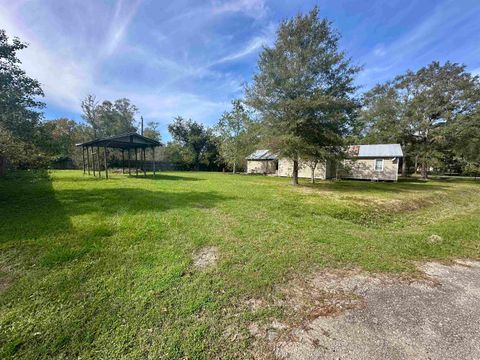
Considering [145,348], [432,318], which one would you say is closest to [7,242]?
[145,348]

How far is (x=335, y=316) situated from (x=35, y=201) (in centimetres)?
887

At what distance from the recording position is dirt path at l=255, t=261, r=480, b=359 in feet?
6.55

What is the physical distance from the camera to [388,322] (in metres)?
2.36

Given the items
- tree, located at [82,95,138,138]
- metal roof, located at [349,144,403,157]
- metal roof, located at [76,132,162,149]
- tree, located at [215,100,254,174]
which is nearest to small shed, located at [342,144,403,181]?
metal roof, located at [349,144,403,157]

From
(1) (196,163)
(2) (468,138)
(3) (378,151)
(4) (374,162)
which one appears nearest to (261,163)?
(1) (196,163)

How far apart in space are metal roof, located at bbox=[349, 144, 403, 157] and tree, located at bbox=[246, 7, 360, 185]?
896 centimetres

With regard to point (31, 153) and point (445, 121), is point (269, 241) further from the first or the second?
point (445, 121)

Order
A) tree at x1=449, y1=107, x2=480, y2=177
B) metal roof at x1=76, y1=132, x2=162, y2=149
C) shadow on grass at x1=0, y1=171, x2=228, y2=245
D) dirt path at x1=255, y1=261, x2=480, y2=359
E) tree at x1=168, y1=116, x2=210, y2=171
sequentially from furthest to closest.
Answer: tree at x1=168, y1=116, x2=210, y2=171 → tree at x1=449, y1=107, x2=480, y2=177 → metal roof at x1=76, y1=132, x2=162, y2=149 → shadow on grass at x1=0, y1=171, x2=228, y2=245 → dirt path at x1=255, y1=261, x2=480, y2=359

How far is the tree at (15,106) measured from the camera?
6.30m

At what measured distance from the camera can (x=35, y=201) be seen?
7051mm

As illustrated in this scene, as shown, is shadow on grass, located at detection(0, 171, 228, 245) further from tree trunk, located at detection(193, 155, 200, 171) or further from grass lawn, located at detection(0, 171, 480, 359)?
tree trunk, located at detection(193, 155, 200, 171)

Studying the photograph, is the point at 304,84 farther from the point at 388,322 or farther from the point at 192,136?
the point at 192,136

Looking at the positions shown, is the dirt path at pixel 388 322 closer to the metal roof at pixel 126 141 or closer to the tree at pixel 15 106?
the tree at pixel 15 106

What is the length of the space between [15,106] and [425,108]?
108 ft
